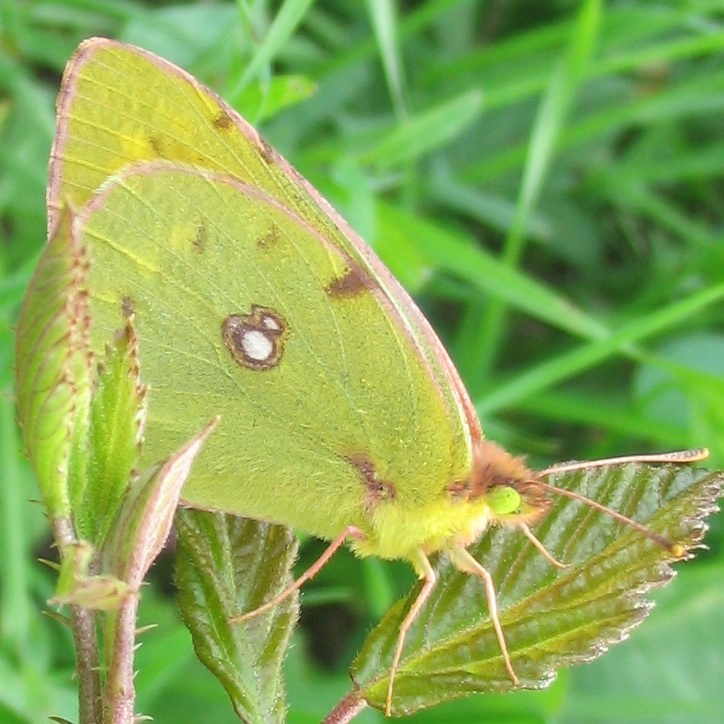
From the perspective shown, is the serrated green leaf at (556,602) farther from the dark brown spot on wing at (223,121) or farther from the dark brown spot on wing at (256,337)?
the dark brown spot on wing at (223,121)

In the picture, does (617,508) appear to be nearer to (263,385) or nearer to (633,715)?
(263,385)

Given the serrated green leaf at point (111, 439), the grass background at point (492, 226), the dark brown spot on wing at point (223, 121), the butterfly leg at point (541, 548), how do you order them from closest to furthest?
the serrated green leaf at point (111, 439) → the butterfly leg at point (541, 548) → the dark brown spot on wing at point (223, 121) → the grass background at point (492, 226)

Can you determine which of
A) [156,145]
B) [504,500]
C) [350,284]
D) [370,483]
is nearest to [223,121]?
[156,145]

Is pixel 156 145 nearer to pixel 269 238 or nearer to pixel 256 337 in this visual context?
pixel 269 238

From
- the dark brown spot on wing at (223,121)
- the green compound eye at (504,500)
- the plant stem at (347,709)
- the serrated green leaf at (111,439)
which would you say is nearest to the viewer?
the serrated green leaf at (111,439)

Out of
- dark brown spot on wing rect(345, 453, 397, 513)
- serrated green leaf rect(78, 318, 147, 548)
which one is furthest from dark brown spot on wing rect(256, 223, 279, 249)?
serrated green leaf rect(78, 318, 147, 548)

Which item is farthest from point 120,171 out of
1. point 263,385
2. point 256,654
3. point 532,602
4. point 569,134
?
point 569,134

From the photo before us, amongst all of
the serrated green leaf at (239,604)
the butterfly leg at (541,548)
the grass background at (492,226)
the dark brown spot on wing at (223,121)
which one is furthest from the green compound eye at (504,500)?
the dark brown spot on wing at (223,121)
